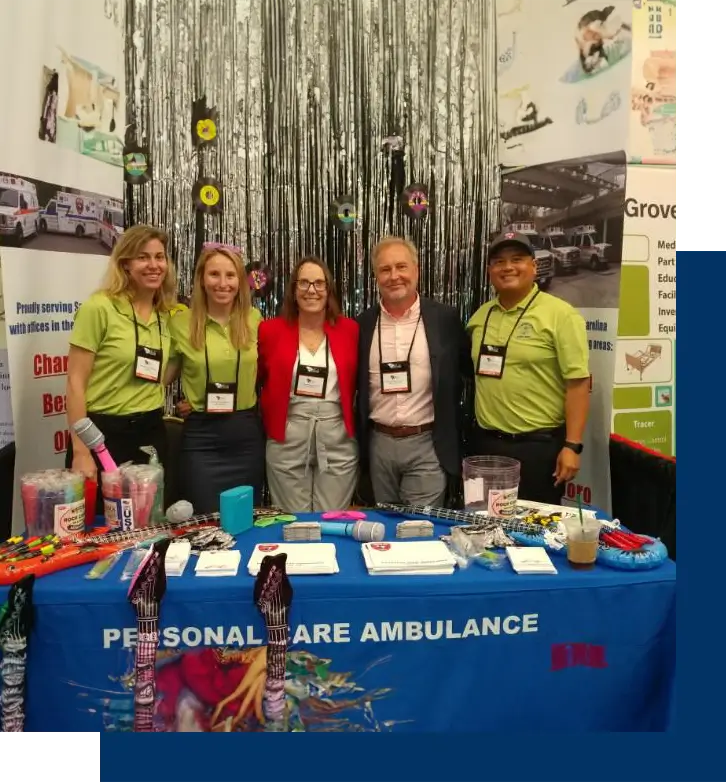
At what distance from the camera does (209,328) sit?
8.20 ft

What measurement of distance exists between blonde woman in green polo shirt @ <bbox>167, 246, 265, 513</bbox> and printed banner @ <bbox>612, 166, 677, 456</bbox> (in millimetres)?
1596

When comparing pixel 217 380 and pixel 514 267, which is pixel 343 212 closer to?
pixel 514 267

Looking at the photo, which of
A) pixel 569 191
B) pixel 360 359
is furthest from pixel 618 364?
pixel 360 359

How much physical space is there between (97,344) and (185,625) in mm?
1220

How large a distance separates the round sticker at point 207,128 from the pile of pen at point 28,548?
83.7 inches

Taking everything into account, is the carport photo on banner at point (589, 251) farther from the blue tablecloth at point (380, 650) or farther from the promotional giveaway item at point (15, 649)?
the promotional giveaway item at point (15, 649)

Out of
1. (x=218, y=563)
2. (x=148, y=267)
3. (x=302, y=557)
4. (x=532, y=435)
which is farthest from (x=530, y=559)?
(x=148, y=267)

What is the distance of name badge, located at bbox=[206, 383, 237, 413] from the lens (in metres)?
2.46

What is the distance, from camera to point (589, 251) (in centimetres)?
289

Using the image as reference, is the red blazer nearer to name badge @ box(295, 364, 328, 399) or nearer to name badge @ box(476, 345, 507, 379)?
name badge @ box(295, 364, 328, 399)

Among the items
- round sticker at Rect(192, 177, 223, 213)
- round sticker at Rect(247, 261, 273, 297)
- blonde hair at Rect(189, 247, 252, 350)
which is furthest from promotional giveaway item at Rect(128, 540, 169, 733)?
round sticker at Rect(192, 177, 223, 213)

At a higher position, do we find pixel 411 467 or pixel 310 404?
pixel 310 404

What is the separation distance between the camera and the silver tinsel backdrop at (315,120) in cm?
306

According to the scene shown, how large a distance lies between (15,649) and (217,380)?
123 centimetres
